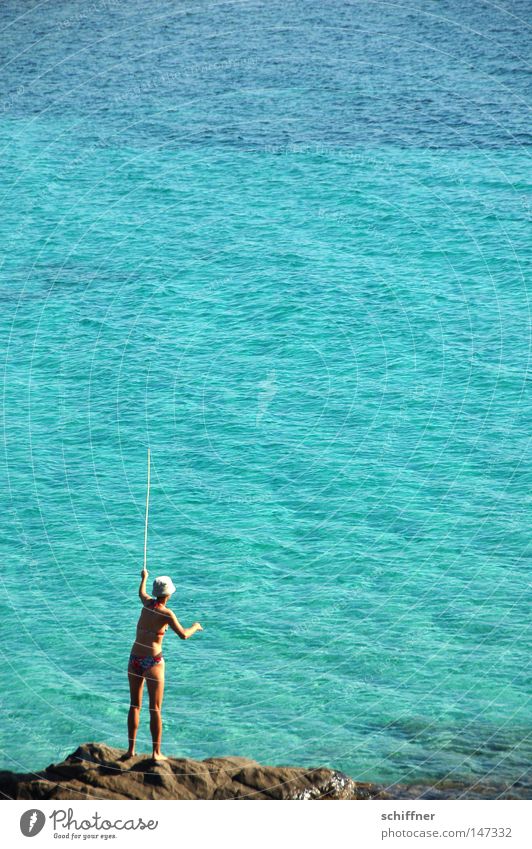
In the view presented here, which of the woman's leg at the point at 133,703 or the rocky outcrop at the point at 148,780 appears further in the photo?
the woman's leg at the point at 133,703

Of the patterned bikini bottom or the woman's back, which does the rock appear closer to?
the patterned bikini bottom

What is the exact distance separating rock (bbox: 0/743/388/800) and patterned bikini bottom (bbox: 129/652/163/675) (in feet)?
4.52

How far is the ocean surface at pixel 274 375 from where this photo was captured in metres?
28.9

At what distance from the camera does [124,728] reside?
2709 cm

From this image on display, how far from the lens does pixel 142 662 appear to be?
69.6 ft

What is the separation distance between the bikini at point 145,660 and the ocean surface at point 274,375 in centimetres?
564

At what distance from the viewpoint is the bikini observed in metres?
21.1

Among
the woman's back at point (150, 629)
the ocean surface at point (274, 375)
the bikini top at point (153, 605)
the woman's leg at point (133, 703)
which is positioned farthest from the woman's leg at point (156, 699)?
the ocean surface at point (274, 375)

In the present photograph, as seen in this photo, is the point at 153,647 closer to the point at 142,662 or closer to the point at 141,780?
the point at 142,662

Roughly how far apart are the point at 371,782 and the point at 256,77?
170 feet

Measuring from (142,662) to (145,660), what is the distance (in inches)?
2.8

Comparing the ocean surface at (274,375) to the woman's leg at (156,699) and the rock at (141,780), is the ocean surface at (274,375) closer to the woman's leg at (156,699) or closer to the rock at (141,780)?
the rock at (141,780)

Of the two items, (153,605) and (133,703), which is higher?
(153,605)

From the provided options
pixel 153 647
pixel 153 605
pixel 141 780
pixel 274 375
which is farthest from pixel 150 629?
pixel 274 375
